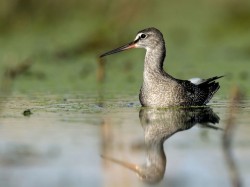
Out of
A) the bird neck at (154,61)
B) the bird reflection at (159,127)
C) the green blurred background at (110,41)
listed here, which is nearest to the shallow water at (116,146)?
the bird reflection at (159,127)

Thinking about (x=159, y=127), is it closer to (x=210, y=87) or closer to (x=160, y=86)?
(x=160, y=86)

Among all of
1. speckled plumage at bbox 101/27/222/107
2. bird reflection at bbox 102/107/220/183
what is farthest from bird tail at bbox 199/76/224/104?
bird reflection at bbox 102/107/220/183

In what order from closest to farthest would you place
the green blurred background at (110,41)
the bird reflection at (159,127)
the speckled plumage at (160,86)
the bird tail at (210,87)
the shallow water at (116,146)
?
the shallow water at (116,146) → the bird reflection at (159,127) → the speckled plumage at (160,86) → the bird tail at (210,87) → the green blurred background at (110,41)

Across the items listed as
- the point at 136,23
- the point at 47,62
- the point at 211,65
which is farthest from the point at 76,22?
the point at 211,65

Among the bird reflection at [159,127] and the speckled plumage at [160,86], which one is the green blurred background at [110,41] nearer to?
the speckled plumage at [160,86]

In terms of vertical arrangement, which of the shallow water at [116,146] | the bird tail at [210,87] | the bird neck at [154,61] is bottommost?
the shallow water at [116,146]

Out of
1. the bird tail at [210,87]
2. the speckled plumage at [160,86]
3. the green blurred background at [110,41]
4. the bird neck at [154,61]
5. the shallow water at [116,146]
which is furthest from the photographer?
the green blurred background at [110,41]

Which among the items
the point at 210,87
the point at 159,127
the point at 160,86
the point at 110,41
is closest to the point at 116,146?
the point at 159,127

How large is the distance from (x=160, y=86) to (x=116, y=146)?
9.37 feet

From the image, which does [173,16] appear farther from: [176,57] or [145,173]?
[145,173]

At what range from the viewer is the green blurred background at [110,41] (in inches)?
517

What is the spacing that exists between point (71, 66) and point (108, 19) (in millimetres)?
2526

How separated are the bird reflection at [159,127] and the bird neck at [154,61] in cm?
Answer: 68

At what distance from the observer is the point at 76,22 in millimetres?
20047
